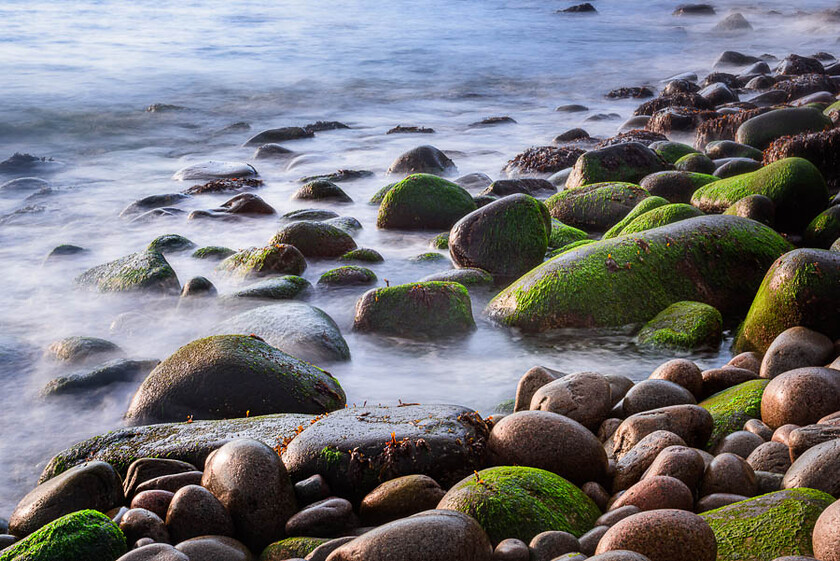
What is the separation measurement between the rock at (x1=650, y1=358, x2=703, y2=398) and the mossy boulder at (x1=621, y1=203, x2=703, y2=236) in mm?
2302

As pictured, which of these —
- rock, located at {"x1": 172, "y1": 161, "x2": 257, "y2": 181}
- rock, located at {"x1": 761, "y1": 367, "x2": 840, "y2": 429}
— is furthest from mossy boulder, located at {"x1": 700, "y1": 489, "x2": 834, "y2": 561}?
rock, located at {"x1": 172, "y1": 161, "x2": 257, "y2": 181}

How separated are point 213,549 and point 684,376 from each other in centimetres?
234

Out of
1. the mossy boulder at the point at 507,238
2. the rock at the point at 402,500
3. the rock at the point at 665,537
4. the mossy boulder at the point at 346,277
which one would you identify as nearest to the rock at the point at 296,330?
the mossy boulder at the point at 346,277

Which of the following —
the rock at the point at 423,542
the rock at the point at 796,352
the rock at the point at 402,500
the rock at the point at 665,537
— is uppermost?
the rock at the point at 665,537

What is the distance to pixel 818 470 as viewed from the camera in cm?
256

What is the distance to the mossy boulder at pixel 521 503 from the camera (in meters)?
2.66

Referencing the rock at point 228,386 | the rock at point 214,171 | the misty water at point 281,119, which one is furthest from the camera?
the rock at point 214,171

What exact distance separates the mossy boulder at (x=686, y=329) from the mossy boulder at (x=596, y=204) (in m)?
2.38

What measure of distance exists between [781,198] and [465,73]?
1382 centimetres

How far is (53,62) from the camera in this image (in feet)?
64.6

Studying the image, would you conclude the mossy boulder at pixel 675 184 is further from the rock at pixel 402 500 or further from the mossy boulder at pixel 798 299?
the rock at pixel 402 500

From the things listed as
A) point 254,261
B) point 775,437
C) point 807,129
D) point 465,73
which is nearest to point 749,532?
point 775,437

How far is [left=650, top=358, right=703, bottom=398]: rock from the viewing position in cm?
383

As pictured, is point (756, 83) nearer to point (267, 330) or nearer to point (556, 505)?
point (267, 330)
